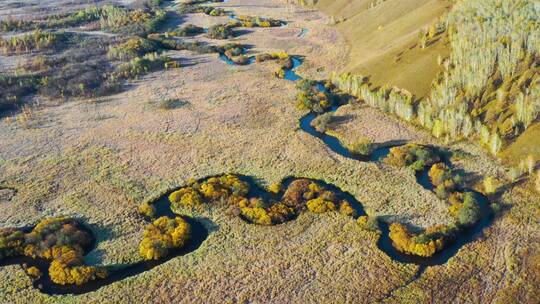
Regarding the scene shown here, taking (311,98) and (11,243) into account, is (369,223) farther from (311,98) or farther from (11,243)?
(11,243)

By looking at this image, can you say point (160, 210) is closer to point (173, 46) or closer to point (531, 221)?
point (531, 221)

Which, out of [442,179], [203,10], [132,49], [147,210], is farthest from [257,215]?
[203,10]

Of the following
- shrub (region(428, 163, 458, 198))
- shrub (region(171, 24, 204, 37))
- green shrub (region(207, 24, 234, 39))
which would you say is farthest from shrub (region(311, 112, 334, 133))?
shrub (region(171, 24, 204, 37))

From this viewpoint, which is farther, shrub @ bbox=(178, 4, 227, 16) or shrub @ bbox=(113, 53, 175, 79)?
shrub @ bbox=(178, 4, 227, 16)

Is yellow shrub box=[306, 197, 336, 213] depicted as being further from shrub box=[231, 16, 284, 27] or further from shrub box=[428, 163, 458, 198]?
shrub box=[231, 16, 284, 27]

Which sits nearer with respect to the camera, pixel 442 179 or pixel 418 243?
pixel 418 243

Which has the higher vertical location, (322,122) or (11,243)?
(322,122)

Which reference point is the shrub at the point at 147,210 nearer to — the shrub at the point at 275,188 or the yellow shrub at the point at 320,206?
the shrub at the point at 275,188

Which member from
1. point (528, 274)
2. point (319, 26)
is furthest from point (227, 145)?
point (319, 26)

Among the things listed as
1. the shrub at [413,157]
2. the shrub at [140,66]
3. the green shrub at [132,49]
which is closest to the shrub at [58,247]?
the shrub at [413,157]
